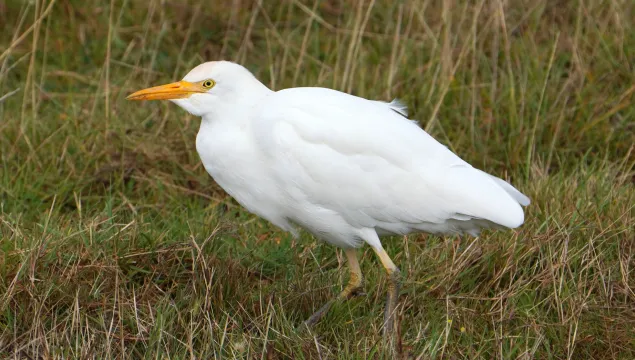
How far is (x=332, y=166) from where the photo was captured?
3834 mm

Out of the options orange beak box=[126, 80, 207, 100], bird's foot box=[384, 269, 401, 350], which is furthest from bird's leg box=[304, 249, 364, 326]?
orange beak box=[126, 80, 207, 100]

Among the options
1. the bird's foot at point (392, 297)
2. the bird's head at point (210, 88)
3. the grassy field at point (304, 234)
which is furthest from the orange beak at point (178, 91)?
the bird's foot at point (392, 297)

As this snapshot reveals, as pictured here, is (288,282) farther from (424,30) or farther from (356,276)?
(424,30)

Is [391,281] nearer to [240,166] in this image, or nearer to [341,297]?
[341,297]

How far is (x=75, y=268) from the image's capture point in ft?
12.8

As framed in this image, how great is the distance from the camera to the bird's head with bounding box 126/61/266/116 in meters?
3.98

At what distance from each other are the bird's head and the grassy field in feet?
1.80

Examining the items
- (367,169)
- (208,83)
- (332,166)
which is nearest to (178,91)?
(208,83)

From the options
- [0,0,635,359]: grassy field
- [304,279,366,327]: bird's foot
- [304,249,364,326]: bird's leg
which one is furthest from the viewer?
[304,249,364,326]: bird's leg

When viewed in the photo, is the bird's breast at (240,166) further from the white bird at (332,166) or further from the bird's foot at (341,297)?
the bird's foot at (341,297)

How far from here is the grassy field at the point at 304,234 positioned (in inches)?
149

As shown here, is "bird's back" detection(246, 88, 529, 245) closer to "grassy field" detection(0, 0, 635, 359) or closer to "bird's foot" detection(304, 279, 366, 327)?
"bird's foot" detection(304, 279, 366, 327)

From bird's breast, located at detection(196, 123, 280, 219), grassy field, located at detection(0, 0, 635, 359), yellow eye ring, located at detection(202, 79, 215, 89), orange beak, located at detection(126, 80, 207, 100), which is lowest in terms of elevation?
grassy field, located at detection(0, 0, 635, 359)

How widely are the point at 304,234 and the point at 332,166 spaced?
0.98 metres
